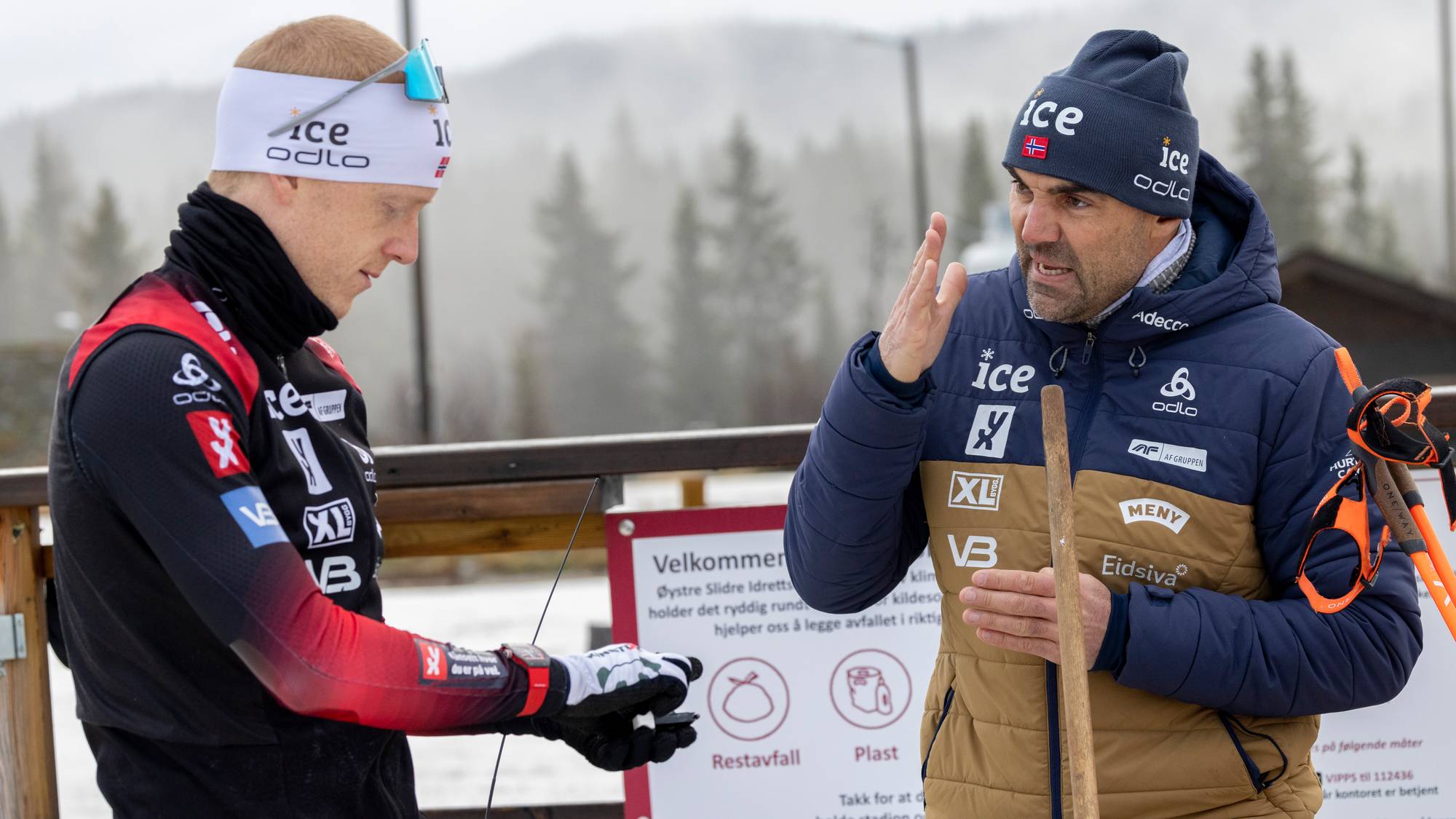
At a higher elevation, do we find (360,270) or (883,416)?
(360,270)

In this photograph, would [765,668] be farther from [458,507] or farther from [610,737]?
[610,737]

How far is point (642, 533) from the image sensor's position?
3375 millimetres

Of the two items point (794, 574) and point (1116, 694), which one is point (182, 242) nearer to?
point (794, 574)

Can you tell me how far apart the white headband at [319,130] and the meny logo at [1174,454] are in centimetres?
123

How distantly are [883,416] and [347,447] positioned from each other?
826mm

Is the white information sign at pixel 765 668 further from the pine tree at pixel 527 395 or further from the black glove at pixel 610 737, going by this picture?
the pine tree at pixel 527 395

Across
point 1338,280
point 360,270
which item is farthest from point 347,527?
point 1338,280

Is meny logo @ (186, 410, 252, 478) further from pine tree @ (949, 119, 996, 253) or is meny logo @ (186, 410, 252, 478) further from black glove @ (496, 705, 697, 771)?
pine tree @ (949, 119, 996, 253)

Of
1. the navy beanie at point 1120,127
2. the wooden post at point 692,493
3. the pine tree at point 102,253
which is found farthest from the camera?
the pine tree at point 102,253

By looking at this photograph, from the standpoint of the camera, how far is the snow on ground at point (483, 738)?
638 cm

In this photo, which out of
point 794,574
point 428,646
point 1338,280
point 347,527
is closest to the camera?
point 428,646

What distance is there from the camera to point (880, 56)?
99.4 m

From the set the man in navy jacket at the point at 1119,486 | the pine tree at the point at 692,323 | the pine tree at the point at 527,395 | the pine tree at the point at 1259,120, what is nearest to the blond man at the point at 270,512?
the man in navy jacket at the point at 1119,486

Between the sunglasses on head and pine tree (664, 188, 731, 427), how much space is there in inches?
2914
